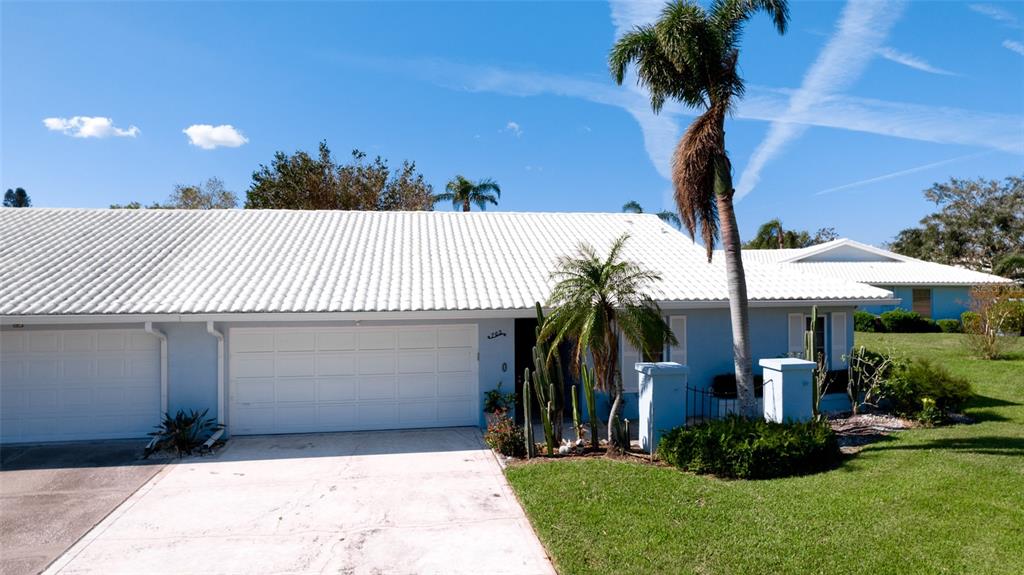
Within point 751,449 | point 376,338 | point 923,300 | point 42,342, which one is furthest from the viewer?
point 923,300

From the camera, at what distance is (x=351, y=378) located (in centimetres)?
1159

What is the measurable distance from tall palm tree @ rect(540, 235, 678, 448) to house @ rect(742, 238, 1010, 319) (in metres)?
22.6

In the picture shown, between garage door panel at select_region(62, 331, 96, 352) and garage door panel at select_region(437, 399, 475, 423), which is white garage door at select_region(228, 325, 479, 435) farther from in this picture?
garage door panel at select_region(62, 331, 96, 352)

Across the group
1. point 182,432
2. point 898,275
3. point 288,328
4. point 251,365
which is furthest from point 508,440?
point 898,275

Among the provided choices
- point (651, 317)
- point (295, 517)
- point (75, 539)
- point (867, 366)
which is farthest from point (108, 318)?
point (867, 366)

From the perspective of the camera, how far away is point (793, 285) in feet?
44.1

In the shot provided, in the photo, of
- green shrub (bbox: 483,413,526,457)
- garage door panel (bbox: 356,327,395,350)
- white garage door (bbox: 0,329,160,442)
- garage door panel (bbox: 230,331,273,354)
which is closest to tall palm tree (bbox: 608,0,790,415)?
green shrub (bbox: 483,413,526,457)

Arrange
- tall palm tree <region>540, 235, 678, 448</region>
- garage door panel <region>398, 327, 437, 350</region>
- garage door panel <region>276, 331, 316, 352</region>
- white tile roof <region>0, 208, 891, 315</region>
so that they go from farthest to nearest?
garage door panel <region>398, 327, 437, 350</region> → garage door panel <region>276, 331, 316, 352</region> → white tile roof <region>0, 208, 891, 315</region> → tall palm tree <region>540, 235, 678, 448</region>

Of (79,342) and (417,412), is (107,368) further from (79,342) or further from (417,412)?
(417,412)

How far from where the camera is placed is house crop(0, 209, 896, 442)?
1082cm

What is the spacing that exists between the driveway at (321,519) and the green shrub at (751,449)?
281cm

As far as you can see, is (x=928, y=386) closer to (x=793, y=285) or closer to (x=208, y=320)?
(x=793, y=285)

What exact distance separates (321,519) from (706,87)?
9023 millimetres

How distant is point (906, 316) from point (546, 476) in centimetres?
2937
